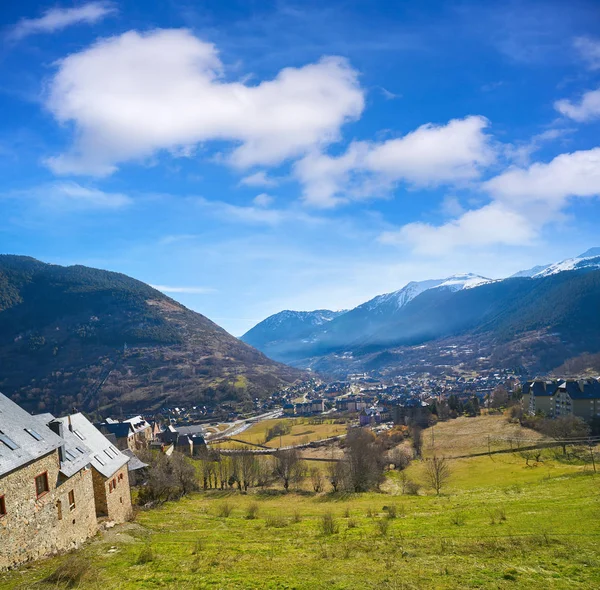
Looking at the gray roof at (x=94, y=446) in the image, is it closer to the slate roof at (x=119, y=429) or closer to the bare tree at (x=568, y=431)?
the slate roof at (x=119, y=429)

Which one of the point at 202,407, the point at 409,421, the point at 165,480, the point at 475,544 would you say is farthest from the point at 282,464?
the point at 202,407

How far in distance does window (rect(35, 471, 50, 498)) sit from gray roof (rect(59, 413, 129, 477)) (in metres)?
6.84

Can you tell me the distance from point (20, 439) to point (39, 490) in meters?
2.53

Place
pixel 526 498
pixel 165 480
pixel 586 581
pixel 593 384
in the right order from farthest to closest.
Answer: pixel 593 384
pixel 165 480
pixel 526 498
pixel 586 581

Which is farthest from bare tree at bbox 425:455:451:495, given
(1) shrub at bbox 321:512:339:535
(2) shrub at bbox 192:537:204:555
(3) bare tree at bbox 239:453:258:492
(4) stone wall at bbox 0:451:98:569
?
(4) stone wall at bbox 0:451:98:569

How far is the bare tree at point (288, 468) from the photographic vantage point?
61875 millimetres

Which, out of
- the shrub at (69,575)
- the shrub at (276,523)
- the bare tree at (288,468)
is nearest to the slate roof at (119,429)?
the bare tree at (288,468)

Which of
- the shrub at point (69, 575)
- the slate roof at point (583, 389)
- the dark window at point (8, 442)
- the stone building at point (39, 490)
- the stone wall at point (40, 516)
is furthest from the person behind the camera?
the slate roof at point (583, 389)

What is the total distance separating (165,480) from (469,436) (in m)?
68.3

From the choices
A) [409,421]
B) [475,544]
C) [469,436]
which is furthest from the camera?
[409,421]

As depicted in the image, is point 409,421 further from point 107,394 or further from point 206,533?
point 107,394

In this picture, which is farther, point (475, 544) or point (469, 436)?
point (469, 436)

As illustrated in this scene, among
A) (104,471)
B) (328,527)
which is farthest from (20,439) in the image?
(328,527)

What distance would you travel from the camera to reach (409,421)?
118m
